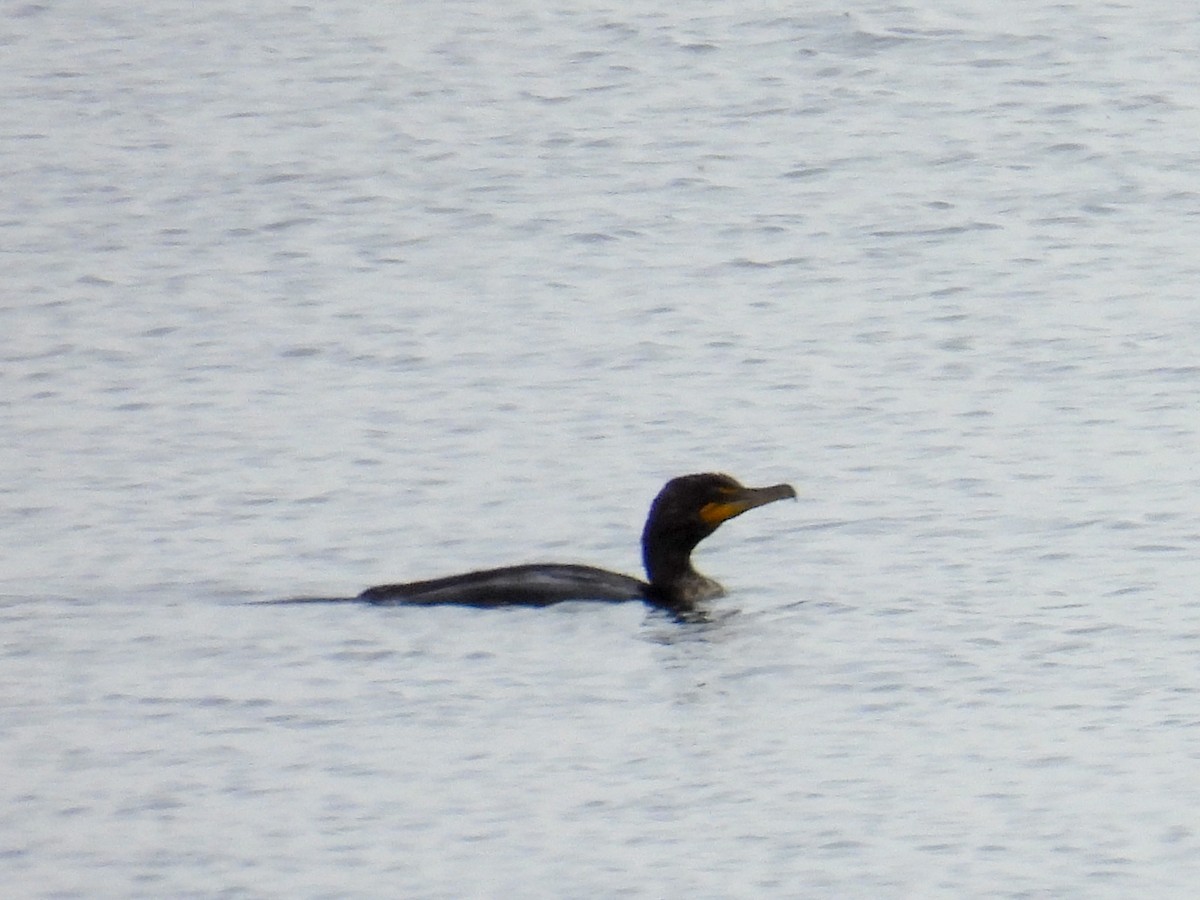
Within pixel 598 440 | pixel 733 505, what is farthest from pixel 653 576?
pixel 598 440

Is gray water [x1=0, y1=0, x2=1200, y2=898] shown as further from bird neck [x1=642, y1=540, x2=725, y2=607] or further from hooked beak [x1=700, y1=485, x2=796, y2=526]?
hooked beak [x1=700, y1=485, x2=796, y2=526]

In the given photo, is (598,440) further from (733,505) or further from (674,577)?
(674,577)

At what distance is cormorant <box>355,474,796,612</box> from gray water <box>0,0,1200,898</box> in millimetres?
135

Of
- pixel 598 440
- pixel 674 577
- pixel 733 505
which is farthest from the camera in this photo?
pixel 598 440

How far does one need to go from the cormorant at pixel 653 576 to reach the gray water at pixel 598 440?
0.14 meters

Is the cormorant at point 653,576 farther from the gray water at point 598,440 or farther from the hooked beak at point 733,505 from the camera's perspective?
the gray water at point 598,440

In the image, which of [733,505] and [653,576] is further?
[733,505]

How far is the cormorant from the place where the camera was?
14.0 metres

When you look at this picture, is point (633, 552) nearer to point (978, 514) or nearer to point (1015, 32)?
point (978, 514)

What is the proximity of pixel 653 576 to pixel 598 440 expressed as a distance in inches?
125

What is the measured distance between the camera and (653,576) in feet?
48.0

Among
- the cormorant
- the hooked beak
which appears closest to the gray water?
the cormorant

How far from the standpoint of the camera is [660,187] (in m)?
25.2

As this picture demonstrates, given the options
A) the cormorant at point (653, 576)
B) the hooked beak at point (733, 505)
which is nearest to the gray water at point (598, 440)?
the cormorant at point (653, 576)
